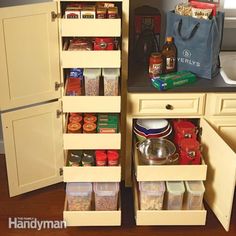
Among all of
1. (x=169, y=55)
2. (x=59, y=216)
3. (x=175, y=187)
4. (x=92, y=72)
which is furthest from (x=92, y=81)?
(x=59, y=216)

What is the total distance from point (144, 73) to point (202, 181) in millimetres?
705

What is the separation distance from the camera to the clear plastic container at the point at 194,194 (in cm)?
261

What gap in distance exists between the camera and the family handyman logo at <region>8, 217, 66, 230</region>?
2732mm

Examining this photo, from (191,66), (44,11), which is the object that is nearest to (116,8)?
(44,11)

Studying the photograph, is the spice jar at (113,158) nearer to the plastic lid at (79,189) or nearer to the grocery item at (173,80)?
the plastic lid at (79,189)

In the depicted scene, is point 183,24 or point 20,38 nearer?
point 20,38

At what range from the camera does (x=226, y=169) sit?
8.25 ft

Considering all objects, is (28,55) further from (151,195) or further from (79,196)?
(151,195)

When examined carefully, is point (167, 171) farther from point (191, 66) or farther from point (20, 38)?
point (20, 38)

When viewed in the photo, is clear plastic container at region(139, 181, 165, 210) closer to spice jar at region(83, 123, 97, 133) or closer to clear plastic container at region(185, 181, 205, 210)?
clear plastic container at region(185, 181, 205, 210)

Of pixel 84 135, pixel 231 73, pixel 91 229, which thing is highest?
pixel 231 73

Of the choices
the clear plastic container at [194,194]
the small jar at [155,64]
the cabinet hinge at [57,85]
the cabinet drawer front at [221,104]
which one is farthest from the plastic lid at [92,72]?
the clear plastic container at [194,194]

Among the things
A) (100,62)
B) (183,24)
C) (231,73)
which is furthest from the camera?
(231,73)

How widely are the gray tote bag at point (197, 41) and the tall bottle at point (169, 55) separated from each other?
0.08ft
